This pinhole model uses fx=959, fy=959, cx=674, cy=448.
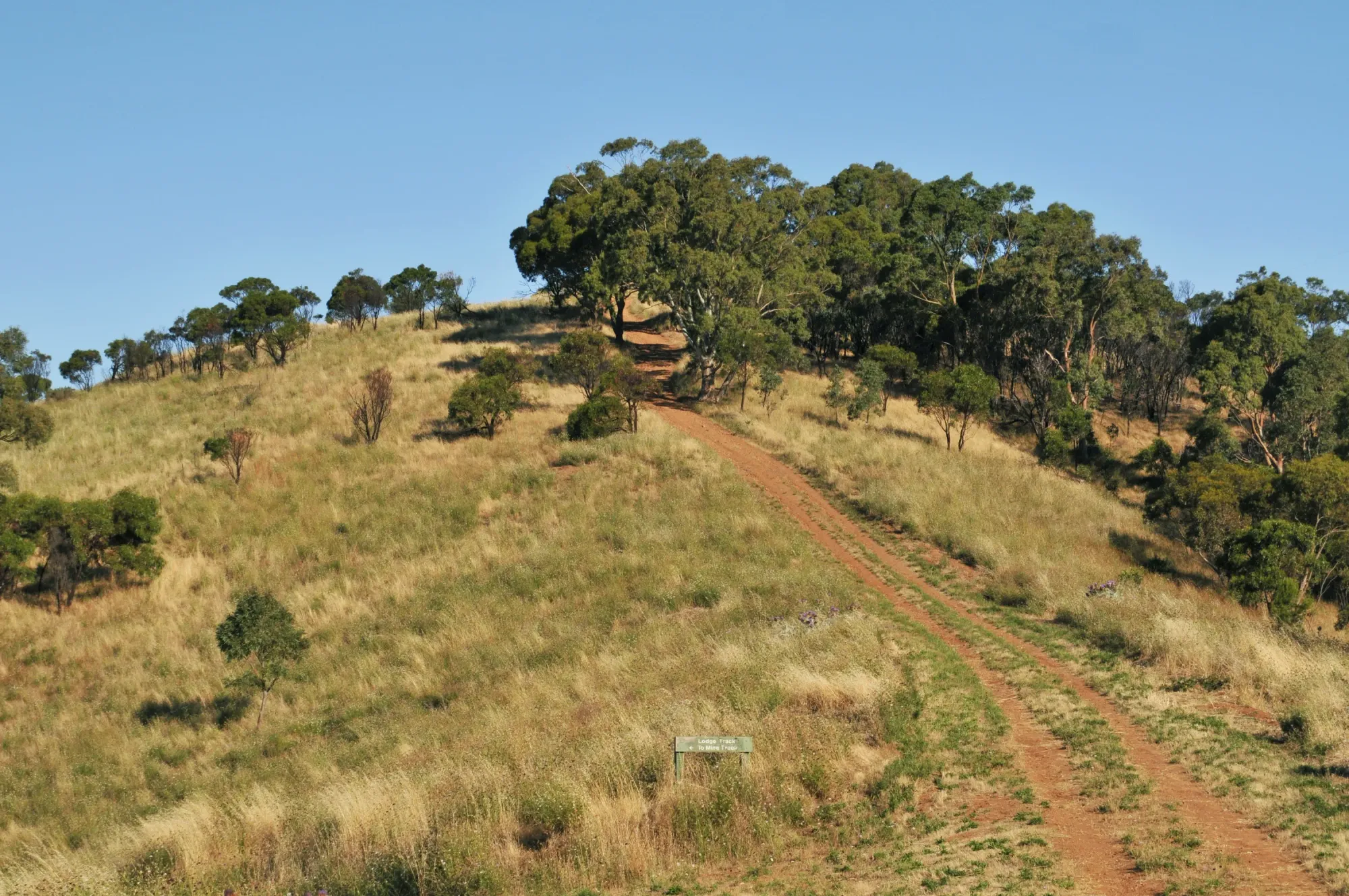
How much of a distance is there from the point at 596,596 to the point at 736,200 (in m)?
30.5

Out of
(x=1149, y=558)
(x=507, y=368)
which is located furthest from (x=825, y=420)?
(x=1149, y=558)

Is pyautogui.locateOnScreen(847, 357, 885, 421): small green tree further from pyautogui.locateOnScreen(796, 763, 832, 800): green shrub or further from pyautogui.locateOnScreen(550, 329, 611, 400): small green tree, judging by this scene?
pyautogui.locateOnScreen(796, 763, 832, 800): green shrub

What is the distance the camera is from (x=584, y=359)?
42531 mm

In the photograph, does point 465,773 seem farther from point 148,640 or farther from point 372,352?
point 372,352

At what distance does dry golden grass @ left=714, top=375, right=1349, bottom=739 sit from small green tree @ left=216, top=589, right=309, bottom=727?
16.5m

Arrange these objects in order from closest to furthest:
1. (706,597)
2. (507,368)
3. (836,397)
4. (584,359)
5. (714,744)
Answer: (714,744) < (706,597) < (584,359) < (507,368) < (836,397)

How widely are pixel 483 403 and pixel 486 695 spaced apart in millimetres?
22784

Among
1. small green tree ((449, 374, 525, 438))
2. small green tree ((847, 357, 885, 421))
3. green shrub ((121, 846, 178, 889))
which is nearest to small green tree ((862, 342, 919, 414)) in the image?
small green tree ((847, 357, 885, 421))

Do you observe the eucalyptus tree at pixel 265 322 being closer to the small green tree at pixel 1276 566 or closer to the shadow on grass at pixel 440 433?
the shadow on grass at pixel 440 433

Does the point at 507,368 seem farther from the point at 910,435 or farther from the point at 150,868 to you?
the point at 150,868

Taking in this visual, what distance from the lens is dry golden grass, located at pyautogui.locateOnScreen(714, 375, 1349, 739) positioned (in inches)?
559

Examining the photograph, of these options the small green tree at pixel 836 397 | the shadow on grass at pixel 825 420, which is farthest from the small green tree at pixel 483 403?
the small green tree at pixel 836 397

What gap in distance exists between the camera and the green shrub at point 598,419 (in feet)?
127

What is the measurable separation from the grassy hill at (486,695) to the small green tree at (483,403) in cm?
84
